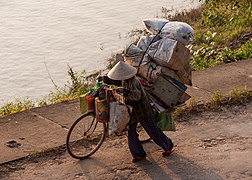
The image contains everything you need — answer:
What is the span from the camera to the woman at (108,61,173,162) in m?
5.53

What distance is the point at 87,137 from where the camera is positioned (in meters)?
6.45

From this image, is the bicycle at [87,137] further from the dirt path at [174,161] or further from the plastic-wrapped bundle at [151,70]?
the plastic-wrapped bundle at [151,70]

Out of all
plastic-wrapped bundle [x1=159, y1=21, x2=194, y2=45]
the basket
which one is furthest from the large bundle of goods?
the basket

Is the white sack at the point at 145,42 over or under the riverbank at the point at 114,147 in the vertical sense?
over

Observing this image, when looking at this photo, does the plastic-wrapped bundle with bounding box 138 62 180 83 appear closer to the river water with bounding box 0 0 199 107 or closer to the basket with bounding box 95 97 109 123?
the basket with bounding box 95 97 109 123

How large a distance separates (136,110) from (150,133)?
1.10 feet

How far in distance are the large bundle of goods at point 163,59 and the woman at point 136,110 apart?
0.93ft

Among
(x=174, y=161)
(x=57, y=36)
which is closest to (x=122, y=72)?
(x=174, y=161)

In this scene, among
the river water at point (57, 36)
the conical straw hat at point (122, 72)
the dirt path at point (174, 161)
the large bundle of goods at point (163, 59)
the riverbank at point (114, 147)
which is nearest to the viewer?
the conical straw hat at point (122, 72)

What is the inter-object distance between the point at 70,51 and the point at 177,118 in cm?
837

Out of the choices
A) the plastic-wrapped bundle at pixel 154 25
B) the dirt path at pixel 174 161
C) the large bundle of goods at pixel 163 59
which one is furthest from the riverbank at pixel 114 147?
the plastic-wrapped bundle at pixel 154 25

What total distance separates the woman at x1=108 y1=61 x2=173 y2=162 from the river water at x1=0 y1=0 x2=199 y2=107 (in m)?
6.16

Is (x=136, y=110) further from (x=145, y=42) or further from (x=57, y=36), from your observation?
(x=57, y=36)

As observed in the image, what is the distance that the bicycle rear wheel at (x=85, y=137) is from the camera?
6023 millimetres
